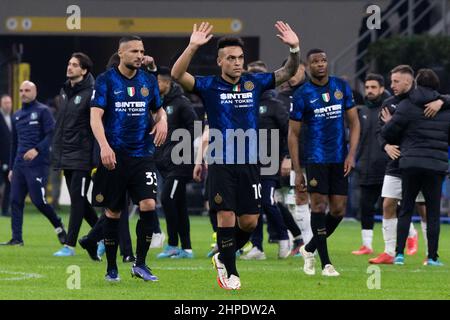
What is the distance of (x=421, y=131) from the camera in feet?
47.5

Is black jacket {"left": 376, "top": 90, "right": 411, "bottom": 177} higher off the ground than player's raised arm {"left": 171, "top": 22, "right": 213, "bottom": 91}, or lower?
lower

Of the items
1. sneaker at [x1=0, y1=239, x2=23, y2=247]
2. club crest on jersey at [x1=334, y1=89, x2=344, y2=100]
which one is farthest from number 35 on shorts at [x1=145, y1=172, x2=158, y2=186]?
sneaker at [x1=0, y1=239, x2=23, y2=247]

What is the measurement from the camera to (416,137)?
14.5 m

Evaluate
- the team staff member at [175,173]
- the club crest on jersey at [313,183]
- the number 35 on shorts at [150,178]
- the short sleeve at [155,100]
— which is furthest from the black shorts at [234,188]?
the team staff member at [175,173]

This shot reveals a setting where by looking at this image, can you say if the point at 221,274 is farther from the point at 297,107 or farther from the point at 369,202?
Answer: the point at 369,202

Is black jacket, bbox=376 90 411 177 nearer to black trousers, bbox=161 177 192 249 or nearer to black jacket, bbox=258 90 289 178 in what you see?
black jacket, bbox=258 90 289 178

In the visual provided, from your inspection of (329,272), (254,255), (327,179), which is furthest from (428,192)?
(254,255)

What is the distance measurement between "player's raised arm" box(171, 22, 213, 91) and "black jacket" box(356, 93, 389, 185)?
5696mm

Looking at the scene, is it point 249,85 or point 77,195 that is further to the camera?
point 77,195

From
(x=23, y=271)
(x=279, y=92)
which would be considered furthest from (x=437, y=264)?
(x=23, y=271)

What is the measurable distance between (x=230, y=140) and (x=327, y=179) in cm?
194

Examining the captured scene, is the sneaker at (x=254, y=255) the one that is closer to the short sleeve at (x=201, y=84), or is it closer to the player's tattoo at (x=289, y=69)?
the player's tattoo at (x=289, y=69)

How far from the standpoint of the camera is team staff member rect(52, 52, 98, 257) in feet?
50.4
